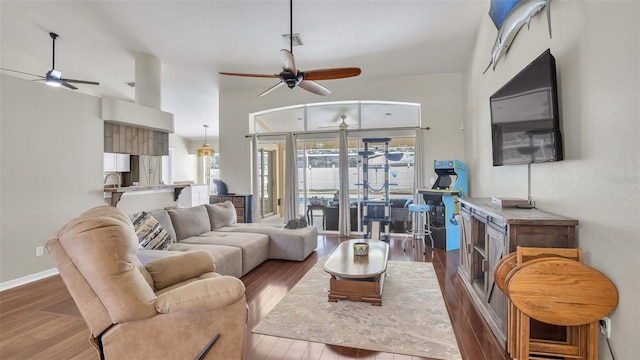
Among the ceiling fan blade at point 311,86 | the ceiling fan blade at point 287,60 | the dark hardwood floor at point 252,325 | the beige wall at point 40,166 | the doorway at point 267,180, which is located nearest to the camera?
the dark hardwood floor at point 252,325

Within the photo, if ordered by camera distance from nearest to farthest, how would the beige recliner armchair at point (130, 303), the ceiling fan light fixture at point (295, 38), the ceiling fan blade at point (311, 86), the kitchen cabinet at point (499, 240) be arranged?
the beige recliner armchair at point (130, 303) → the kitchen cabinet at point (499, 240) → the ceiling fan blade at point (311, 86) → the ceiling fan light fixture at point (295, 38)

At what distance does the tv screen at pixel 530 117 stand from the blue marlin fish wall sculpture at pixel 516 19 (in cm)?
37

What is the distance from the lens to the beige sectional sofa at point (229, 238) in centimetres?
346

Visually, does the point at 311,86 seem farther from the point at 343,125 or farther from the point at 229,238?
the point at 343,125

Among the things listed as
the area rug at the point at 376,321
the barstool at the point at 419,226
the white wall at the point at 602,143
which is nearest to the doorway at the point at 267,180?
the barstool at the point at 419,226

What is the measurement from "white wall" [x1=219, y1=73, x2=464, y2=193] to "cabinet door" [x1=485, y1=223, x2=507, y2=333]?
3.48 metres

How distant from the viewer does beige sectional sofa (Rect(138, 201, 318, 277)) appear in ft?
11.4

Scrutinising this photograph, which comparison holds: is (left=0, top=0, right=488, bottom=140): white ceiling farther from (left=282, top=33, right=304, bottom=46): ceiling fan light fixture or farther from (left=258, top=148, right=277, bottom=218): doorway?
(left=258, top=148, right=277, bottom=218): doorway

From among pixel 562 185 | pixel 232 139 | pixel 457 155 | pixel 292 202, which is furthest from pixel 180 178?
pixel 562 185

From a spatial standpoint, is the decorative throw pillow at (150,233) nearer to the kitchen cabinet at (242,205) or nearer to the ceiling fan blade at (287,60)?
the ceiling fan blade at (287,60)

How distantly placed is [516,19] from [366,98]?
367 cm

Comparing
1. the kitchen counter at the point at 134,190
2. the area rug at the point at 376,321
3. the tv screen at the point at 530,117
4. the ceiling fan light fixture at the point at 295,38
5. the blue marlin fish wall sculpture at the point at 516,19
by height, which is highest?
the ceiling fan light fixture at the point at 295,38

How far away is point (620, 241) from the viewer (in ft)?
5.11

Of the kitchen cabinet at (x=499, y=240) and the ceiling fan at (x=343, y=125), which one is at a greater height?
the ceiling fan at (x=343, y=125)
